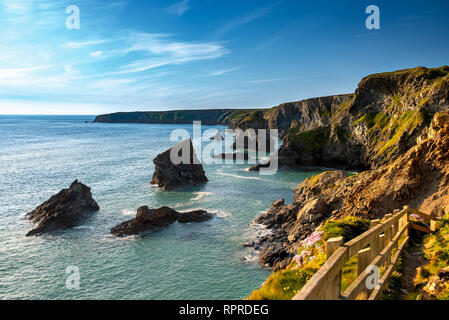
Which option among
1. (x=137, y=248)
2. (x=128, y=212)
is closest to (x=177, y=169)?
(x=128, y=212)

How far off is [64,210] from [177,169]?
2449 centimetres

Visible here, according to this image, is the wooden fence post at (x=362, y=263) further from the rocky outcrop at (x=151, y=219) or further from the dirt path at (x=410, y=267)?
the rocky outcrop at (x=151, y=219)

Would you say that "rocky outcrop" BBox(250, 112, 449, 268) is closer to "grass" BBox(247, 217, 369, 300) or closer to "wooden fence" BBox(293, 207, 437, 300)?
"grass" BBox(247, 217, 369, 300)

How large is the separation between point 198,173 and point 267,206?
67.9 feet

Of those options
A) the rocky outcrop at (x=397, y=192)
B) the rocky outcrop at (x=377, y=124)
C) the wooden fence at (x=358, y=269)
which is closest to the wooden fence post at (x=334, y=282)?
the wooden fence at (x=358, y=269)

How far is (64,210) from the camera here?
127ft

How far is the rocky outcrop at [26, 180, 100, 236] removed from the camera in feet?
121

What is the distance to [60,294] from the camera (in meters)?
23.8

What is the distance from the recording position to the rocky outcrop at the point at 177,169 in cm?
5803

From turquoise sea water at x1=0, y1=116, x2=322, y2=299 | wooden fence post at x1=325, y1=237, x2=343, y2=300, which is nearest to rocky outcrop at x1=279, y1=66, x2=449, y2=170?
turquoise sea water at x1=0, y1=116, x2=322, y2=299

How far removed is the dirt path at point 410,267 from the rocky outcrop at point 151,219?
99.6 ft

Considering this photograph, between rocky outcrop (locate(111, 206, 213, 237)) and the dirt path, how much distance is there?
3037cm
